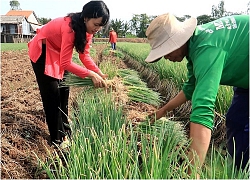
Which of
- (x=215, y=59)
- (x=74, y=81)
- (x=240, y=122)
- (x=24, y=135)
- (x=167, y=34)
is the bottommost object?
(x=24, y=135)

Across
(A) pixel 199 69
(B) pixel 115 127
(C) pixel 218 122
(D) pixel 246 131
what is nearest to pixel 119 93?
(B) pixel 115 127

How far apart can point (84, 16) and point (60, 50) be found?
0.42 metres

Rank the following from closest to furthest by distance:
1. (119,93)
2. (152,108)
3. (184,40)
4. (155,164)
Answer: (155,164), (184,40), (119,93), (152,108)

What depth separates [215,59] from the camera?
121cm

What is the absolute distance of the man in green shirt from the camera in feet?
3.86

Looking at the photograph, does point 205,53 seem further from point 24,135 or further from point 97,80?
point 24,135

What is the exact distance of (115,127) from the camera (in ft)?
6.06

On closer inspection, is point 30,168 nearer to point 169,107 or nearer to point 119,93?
point 119,93

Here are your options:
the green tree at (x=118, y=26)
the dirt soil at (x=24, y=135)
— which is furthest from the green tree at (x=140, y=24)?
the dirt soil at (x=24, y=135)

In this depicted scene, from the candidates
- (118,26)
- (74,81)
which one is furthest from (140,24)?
(74,81)

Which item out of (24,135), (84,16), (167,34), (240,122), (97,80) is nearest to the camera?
(167,34)

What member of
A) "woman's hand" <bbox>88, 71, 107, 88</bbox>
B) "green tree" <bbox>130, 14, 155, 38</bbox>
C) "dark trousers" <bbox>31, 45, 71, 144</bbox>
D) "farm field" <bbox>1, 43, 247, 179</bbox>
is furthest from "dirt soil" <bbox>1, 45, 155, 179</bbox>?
"green tree" <bbox>130, 14, 155, 38</bbox>

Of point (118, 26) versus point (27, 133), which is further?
point (118, 26)

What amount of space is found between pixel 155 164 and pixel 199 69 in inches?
17.3
